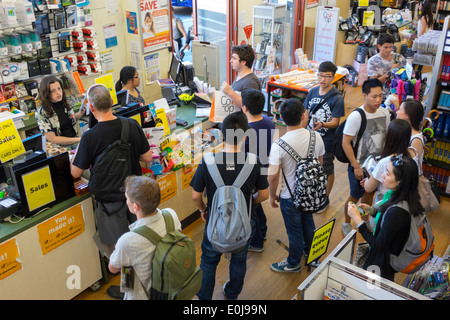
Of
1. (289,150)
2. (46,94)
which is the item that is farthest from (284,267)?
(46,94)

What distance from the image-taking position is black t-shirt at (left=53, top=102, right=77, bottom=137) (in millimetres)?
4035

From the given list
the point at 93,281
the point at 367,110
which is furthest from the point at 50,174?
the point at 367,110

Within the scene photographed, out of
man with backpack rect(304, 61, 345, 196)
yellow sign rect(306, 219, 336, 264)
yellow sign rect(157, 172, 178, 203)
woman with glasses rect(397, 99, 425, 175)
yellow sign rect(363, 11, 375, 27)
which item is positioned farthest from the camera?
yellow sign rect(363, 11, 375, 27)

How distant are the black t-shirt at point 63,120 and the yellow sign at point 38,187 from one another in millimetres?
1089

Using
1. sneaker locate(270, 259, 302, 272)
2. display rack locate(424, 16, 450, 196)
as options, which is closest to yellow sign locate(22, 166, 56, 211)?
sneaker locate(270, 259, 302, 272)

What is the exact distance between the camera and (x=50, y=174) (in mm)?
3115

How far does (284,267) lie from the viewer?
392cm

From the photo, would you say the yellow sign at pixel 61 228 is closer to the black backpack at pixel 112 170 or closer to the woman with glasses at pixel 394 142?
the black backpack at pixel 112 170

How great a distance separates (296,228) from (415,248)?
1098 mm

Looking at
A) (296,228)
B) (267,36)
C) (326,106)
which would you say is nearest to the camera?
(296,228)

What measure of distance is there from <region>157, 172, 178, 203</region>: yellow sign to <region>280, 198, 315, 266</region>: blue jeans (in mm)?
1116

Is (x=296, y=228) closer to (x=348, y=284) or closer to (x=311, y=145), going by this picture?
(x=311, y=145)

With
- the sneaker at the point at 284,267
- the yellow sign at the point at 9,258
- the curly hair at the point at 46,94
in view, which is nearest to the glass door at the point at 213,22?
the curly hair at the point at 46,94

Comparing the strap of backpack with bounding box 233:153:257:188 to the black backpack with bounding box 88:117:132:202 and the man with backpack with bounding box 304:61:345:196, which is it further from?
the man with backpack with bounding box 304:61:345:196
